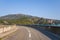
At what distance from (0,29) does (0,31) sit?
0.68 metres

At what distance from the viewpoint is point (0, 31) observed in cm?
3438

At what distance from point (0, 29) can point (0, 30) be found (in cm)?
43

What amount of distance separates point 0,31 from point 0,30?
266 mm

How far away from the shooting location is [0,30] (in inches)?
1346

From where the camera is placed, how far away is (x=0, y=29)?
33.8 metres
